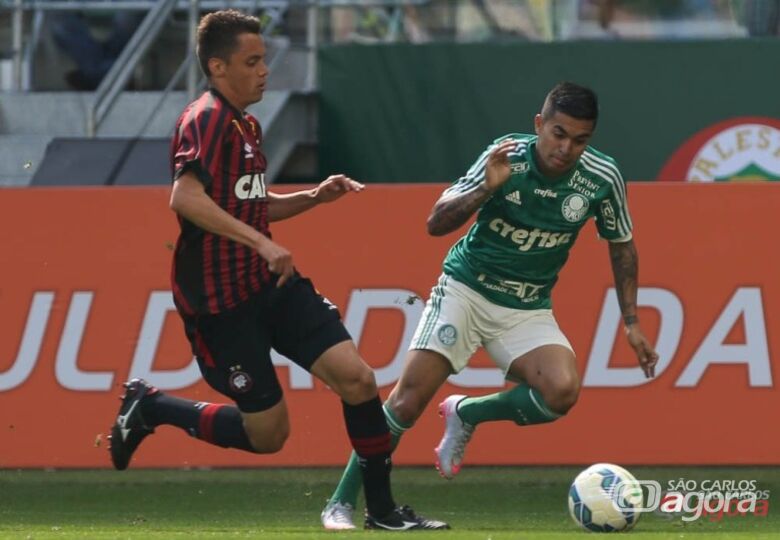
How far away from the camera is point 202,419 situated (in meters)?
6.92

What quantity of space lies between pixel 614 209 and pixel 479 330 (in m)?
0.76

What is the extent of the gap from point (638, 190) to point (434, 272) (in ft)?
3.74

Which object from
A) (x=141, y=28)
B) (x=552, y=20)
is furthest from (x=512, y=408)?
(x=141, y=28)

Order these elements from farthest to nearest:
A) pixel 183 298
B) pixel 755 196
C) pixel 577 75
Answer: pixel 577 75
pixel 755 196
pixel 183 298

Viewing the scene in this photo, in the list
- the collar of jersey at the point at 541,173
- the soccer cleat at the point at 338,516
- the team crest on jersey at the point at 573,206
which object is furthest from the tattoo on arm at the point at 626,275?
the soccer cleat at the point at 338,516

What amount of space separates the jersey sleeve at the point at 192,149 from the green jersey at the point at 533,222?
1.21 m

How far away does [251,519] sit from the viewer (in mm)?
8117

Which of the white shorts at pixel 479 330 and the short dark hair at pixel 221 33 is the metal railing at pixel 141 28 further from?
the short dark hair at pixel 221 33

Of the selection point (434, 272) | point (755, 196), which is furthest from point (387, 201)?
point (755, 196)

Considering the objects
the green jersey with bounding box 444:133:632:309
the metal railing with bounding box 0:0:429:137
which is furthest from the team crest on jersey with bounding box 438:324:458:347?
the metal railing with bounding box 0:0:429:137

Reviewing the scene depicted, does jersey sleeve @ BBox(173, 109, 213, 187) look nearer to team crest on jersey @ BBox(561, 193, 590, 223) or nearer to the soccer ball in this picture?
team crest on jersey @ BBox(561, 193, 590, 223)

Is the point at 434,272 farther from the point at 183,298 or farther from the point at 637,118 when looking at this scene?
the point at 637,118

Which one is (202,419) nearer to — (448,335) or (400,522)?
(400,522)

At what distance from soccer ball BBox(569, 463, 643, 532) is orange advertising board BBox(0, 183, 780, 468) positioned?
2.21 meters
